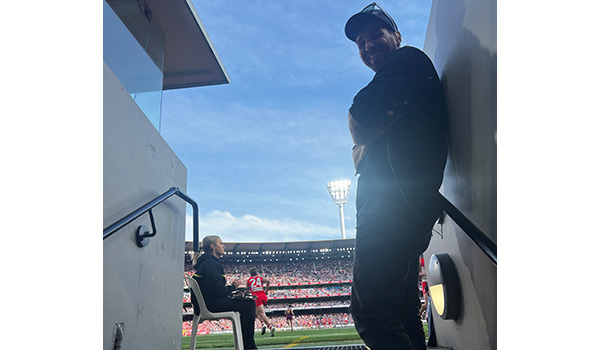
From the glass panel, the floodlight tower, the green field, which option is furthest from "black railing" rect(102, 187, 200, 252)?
the floodlight tower

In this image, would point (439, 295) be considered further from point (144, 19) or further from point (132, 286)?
point (144, 19)

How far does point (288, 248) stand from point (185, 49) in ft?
77.4

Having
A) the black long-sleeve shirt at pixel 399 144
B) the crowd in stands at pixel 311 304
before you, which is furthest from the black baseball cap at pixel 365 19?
the crowd in stands at pixel 311 304

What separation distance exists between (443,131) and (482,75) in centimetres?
44

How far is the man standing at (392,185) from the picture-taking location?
138cm

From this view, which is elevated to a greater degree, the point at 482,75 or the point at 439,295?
the point at 482,75

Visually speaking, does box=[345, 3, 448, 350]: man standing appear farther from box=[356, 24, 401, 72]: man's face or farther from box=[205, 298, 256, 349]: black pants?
box=[205, 298, 256, 349]: black pants

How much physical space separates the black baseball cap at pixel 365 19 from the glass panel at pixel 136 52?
53.7 inches

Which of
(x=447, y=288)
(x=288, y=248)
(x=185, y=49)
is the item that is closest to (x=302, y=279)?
(x=288, y=248)

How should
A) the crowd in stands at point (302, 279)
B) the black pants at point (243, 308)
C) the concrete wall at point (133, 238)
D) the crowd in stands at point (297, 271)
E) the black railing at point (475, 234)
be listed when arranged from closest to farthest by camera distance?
1. the black railing at point (475, 234)
2. the concrete wall at point (133, 238)
3. the black pants at point (243, 308)
4. the crowd in stands at point (302, 279)
5. the crowd in stands at point (297, 271)

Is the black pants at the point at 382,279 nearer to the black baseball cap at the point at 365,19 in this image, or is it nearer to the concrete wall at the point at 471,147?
the concrete wall at the point at 471,147
